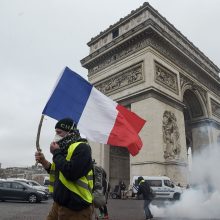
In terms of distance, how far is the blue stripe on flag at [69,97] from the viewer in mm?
4621

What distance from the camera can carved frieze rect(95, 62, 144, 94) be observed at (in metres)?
23.5

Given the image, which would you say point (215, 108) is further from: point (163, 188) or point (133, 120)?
point (133, 120)

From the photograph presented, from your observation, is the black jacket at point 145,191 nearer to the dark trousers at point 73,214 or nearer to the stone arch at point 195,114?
the dark trousers at point 73,214

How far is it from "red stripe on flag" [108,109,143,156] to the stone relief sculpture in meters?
16.5

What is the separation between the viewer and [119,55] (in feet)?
85.7

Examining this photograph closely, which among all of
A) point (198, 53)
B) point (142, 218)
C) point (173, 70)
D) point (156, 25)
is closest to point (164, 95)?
point (173, 70)

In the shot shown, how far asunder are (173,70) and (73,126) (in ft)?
77.1

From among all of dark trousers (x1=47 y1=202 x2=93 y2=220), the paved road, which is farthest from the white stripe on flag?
the paved road

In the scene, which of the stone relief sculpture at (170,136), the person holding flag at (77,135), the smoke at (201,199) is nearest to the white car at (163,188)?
the stone relief sculpture at (170,136)

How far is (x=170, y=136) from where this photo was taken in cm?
2245

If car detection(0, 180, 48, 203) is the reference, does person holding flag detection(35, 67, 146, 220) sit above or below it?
above

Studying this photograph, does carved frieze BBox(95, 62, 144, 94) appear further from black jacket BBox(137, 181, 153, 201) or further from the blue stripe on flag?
the blue stripe on flag

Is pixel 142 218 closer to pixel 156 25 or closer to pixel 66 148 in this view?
pixel 66 148

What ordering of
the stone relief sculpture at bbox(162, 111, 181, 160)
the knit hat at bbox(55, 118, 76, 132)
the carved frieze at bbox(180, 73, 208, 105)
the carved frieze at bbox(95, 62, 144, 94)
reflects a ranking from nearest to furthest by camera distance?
the knit hat at bbox(55, 118, 76, 132) < the stone relief sculpture at bbox(162, 111, 181, 160) < the carved frieze at bbox(95, 62, 144, 94) < the carved frieze at bbox(180, 73, 208, 105)
